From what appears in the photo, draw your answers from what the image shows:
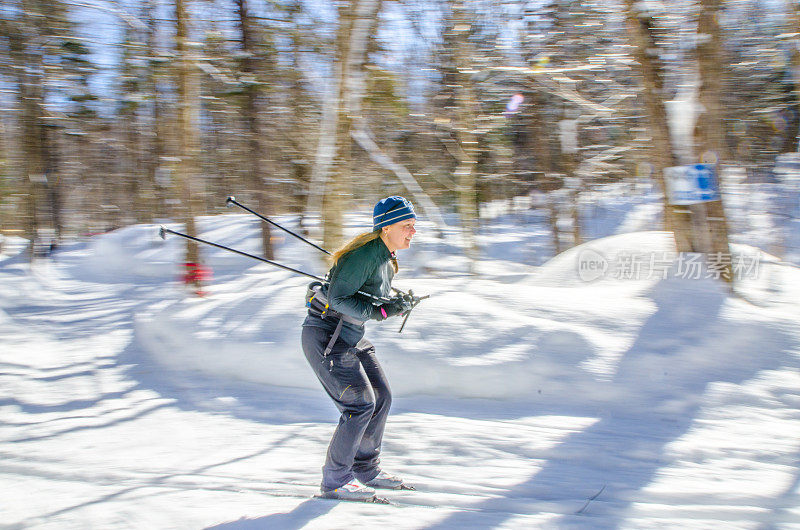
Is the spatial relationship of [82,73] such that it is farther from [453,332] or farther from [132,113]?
[453,332]

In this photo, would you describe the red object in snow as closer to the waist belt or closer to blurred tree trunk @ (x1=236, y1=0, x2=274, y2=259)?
blurred tree trunk @ (x1=236, y1=0, x2=274, y2=259)

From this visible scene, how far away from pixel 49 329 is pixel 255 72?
221 inches

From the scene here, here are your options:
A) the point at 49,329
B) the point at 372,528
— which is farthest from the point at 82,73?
the point at 372,528

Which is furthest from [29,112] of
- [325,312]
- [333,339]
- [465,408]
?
[333,339]

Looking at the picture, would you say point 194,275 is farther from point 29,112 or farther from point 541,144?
point 541,144

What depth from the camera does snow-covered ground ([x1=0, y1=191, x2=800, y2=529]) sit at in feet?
10.3

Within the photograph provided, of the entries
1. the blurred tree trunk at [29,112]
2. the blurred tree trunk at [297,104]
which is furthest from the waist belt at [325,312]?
the blurred tree trunk at [29,112]

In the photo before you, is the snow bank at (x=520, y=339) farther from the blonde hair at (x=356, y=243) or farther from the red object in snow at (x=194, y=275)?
the red object in snow at (x=194, y=275)

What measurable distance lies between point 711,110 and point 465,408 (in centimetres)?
426

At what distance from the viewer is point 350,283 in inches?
121

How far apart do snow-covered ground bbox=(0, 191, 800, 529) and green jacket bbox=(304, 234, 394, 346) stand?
0.90 m

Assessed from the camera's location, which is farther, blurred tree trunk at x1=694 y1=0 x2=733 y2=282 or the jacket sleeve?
blurred tree trunk at x1=694 y1=0 x2=733 y2=282

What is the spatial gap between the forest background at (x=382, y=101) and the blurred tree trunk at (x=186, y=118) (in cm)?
3

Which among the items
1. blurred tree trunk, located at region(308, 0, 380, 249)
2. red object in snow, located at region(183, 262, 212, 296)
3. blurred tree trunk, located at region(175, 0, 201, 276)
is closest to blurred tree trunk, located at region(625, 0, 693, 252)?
blurred tree trunk, located at region(308, 0, 380, 249)
